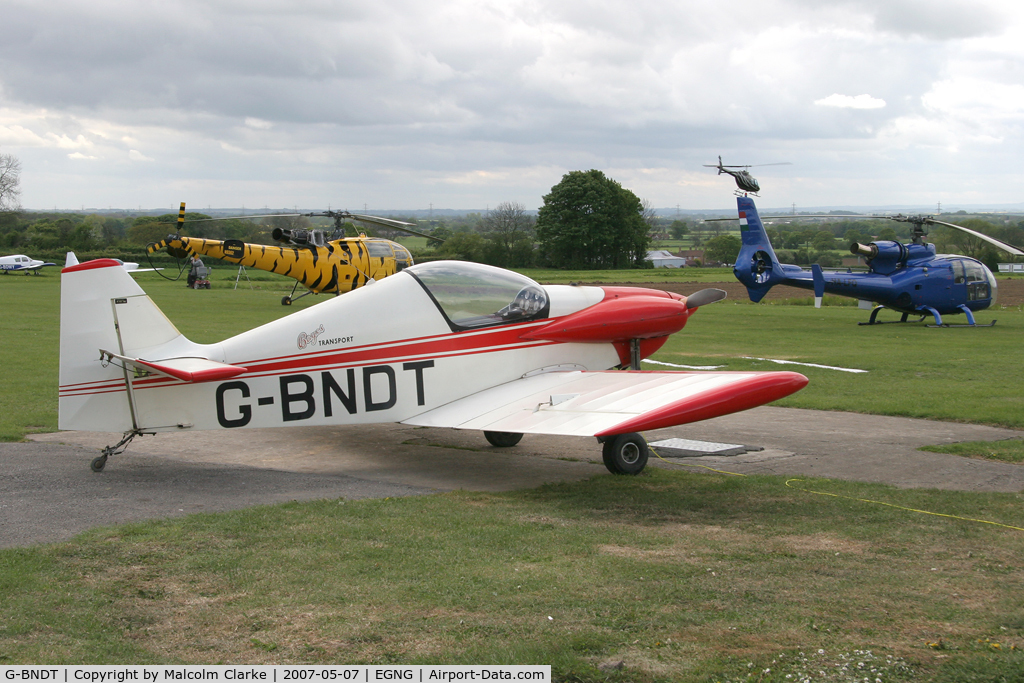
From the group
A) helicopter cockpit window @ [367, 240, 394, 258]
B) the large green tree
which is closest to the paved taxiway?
helicopter cockpit window @ [367, 240, 394, 258]

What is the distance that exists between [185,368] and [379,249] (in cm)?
2550

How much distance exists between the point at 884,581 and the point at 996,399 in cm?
968

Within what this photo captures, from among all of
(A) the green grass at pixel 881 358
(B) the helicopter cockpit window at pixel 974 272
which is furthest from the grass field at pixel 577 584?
(B) the helicopter cockpit window at pixel 974 272

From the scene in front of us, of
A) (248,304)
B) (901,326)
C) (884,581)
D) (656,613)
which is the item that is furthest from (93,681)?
(248,304)

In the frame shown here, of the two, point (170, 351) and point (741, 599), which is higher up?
point (170, 351)

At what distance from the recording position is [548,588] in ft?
16.9

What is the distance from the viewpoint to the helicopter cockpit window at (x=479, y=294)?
30.5 ft

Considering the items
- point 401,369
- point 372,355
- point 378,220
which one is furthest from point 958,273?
point 372,355

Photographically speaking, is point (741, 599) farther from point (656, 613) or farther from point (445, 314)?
point (445, 314)

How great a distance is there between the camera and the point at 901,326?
28.2 m

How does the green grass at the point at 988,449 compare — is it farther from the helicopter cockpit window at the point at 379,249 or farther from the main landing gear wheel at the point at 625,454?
the helicopter cockpit window at the point at 379,249

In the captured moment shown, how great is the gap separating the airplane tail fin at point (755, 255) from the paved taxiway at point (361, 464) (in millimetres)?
18960
